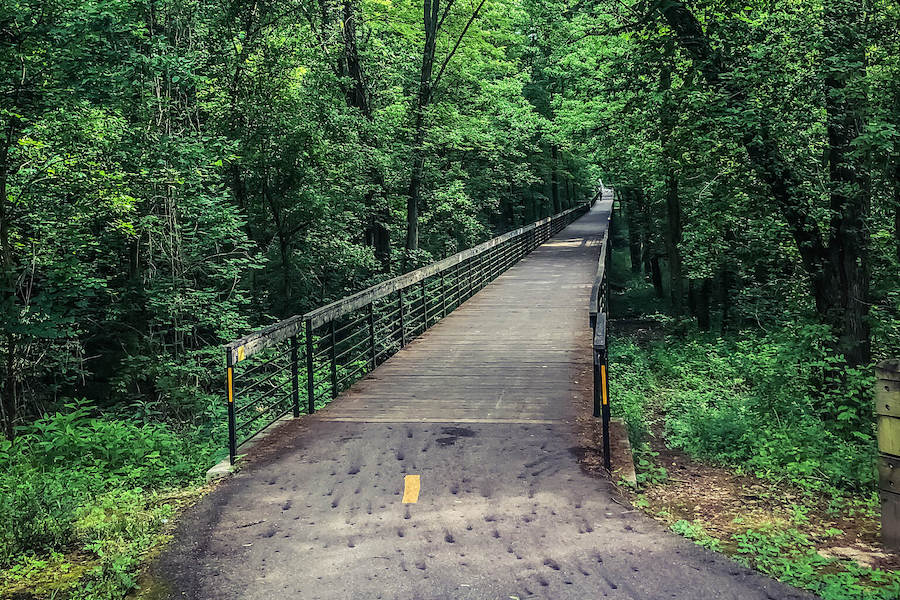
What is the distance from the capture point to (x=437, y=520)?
4.79 meters

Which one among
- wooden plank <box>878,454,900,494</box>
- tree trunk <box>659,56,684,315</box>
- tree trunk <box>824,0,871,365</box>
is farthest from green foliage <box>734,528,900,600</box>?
tree trunk <box>659,56,684,315</box>

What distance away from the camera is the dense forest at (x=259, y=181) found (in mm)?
7430

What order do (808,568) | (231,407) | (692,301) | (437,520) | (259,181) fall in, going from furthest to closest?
(692,301), (259,181), (231,407), (437,520), (808,568)

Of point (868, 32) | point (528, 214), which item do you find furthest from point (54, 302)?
point (528, 214)

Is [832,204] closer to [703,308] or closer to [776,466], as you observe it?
[776,466]

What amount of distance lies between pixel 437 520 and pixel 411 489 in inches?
24.2

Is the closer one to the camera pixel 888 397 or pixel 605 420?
pixel 888 397

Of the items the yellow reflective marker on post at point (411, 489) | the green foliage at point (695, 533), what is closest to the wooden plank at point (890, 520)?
the green foliage at point (695, 533)

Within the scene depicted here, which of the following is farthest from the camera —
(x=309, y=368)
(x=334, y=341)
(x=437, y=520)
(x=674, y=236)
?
(x=674, y=236)

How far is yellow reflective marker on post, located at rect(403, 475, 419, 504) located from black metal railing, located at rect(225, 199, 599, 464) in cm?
158

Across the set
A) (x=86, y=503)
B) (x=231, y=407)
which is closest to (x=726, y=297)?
(x=231, y=407)

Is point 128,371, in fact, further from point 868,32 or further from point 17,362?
point 868,32

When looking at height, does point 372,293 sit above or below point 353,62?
below

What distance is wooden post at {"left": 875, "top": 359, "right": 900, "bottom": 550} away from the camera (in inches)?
171
